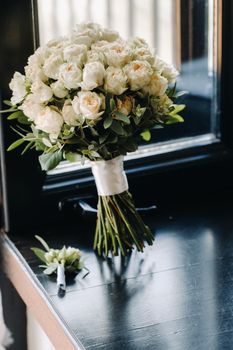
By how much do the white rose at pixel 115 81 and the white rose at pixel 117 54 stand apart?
0.05ft

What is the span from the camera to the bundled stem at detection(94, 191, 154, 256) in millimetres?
1524

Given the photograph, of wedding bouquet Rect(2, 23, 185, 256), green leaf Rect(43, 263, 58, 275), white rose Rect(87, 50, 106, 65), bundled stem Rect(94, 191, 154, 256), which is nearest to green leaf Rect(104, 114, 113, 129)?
wedding bouquet Rect(2, 23, 185, 256)

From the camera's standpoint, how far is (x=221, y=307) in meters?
1.34

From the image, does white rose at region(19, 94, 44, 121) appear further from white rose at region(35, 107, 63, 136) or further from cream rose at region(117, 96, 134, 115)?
cream rose at region(117, 96, 134, 115)

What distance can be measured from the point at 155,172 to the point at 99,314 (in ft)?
1.82

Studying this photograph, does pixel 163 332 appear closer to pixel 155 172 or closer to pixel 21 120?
pixel 21 120

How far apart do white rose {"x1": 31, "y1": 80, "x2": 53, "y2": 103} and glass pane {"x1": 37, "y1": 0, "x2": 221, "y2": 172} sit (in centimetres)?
37

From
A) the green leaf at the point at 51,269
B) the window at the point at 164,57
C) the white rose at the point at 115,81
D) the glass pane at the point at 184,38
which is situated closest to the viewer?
the white rose at the point at 115,81

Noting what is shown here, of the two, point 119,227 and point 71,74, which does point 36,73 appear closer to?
point 71,74

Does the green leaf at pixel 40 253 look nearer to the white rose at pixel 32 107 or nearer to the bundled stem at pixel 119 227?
the bundled stem at pixel 119 227

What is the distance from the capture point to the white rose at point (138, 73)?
53.9 inches

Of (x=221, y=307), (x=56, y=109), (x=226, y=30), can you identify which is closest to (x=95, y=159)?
(x=56, y=109)

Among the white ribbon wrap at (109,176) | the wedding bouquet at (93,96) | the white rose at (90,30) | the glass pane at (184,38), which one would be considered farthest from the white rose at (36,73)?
the glass pane at (184,38)

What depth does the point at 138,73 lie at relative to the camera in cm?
137
